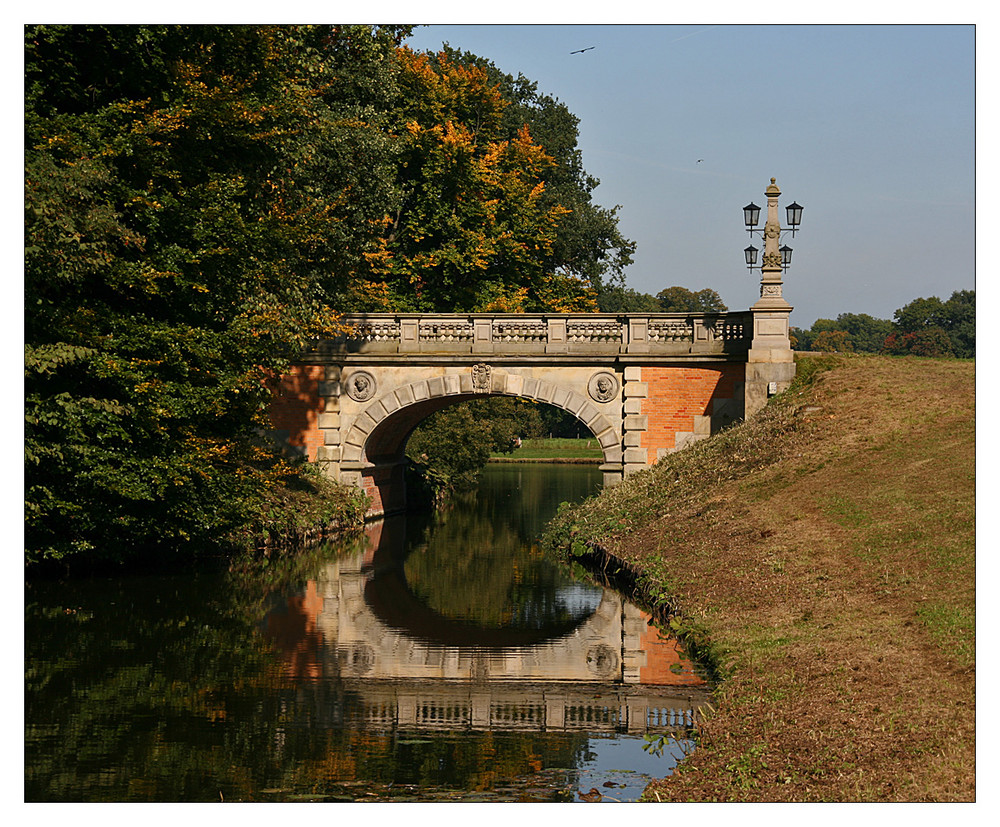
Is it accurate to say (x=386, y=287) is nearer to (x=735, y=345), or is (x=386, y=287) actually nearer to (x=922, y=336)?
(x=735, y=345)

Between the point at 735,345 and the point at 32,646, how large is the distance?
16966mm

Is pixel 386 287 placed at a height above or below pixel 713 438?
above

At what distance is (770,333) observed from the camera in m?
24.3

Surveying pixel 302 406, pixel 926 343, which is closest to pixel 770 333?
pixel 302 406

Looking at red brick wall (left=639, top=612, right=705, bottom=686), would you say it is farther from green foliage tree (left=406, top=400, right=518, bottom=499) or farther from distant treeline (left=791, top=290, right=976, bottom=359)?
distant treeline (left=791, top=290, right=976, bottom=359)

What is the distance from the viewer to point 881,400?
21.5m

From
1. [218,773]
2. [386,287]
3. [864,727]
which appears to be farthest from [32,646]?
[386,287]

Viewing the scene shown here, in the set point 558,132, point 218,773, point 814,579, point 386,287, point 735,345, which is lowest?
point 218,773

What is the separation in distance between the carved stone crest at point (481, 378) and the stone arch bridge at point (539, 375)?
0.08 ft

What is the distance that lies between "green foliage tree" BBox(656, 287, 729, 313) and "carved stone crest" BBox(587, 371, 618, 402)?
95.2 meters

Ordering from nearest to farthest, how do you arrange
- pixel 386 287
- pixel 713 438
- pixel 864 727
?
pixel 864 727, pixel 713 438, pixel 386 287

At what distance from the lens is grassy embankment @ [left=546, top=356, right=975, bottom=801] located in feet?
25.1

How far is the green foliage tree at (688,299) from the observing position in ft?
396

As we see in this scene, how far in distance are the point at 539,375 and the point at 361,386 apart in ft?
14.2
